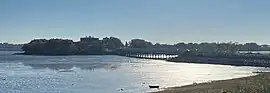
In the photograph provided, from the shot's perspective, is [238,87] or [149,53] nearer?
[238,87]

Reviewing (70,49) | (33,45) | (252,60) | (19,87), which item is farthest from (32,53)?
(19,87)

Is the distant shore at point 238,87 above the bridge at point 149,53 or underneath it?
underneath

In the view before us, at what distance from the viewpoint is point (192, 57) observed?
423 feet

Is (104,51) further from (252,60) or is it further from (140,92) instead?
(140,92)

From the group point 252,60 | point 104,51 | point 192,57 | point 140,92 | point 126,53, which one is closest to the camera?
point 140,92

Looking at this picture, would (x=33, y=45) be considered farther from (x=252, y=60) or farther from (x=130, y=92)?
(x=130, y=92)

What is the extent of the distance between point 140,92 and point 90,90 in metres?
5.27

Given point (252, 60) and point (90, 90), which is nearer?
point (90, 90)

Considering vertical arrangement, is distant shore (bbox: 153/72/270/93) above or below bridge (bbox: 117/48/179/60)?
below

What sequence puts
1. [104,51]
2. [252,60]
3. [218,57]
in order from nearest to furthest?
[252,60], [218,57], [104,51]

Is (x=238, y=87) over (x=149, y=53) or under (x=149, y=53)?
under

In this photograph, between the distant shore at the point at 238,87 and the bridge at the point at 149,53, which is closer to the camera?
the distant shore at the point at 238,87

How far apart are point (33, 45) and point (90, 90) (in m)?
155

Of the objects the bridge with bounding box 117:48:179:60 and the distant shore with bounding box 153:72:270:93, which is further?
the bridge with bounding box 117:48:179:60
